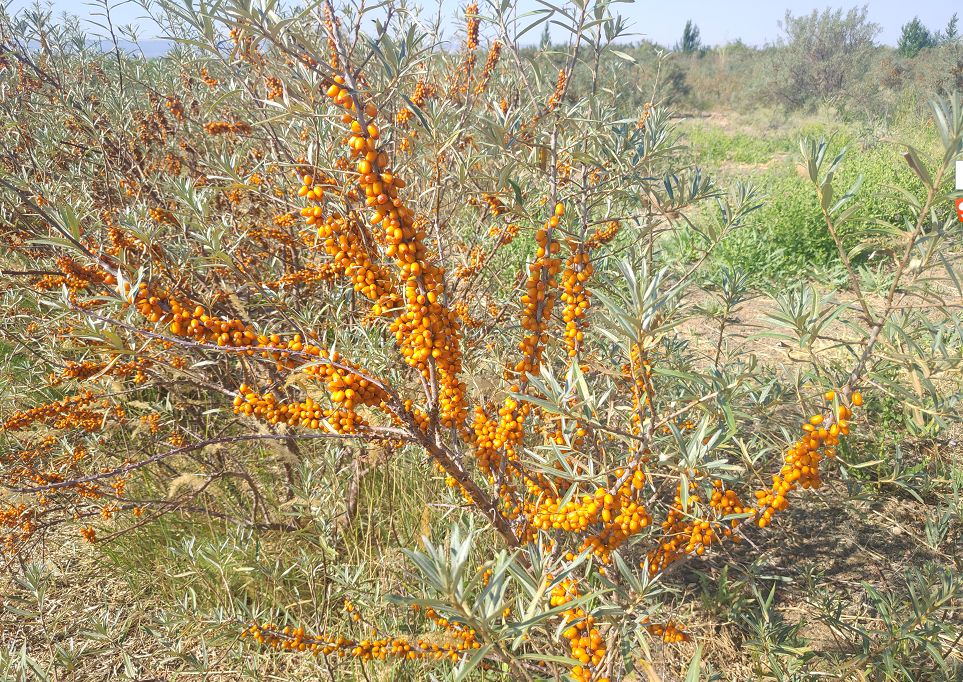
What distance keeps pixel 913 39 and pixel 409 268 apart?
129 ft

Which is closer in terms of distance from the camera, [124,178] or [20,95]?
[124,178]

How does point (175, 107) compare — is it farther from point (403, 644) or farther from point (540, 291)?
point (403, 644)

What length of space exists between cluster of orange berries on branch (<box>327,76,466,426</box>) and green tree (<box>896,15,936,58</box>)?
35217 millimetres

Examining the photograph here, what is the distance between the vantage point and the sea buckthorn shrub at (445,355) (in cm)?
121

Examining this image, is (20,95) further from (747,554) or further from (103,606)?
(747,554)

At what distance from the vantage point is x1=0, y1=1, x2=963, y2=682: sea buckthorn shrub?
3.97 ft

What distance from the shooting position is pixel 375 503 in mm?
2539

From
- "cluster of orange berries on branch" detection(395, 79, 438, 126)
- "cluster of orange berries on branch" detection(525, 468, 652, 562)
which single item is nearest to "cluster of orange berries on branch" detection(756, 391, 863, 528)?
"cluster of orange berries on branch" detection(525, 468, 652, 562)

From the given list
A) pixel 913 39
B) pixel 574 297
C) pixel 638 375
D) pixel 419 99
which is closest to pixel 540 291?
pixel 574 297

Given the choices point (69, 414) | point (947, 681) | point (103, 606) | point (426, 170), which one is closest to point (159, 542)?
point (103, 606)

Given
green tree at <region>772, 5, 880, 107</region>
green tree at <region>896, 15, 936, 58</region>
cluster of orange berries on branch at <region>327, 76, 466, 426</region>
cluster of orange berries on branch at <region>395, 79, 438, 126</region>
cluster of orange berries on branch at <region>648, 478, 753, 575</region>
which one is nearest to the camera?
cluster of orange berries on branch at <region>327, 76, 466, 426</region>

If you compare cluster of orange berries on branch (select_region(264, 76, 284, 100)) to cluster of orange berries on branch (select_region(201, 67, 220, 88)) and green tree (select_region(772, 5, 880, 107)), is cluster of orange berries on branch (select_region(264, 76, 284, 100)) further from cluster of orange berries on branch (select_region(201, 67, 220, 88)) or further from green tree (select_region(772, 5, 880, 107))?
green tree (select_region(772, 5, 880, 107))

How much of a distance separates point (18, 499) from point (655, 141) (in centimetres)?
337

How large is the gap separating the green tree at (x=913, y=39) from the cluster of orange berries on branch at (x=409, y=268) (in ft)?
116
